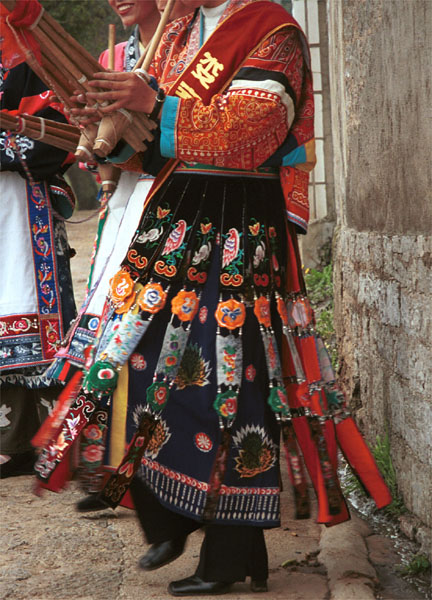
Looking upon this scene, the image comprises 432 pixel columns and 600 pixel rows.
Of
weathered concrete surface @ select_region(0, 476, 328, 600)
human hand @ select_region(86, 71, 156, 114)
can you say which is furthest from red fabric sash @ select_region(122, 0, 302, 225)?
weathered concrete surface @ select_region(0, 476, 328, 600)

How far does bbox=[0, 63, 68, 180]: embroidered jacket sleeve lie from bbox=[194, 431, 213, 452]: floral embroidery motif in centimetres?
189

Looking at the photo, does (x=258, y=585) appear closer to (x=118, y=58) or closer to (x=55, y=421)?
(x=55, y=421)

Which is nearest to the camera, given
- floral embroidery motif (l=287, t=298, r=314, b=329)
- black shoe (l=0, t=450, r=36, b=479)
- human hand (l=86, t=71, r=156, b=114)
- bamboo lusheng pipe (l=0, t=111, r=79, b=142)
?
human hand (l=86, t=71, r=156, b=114)

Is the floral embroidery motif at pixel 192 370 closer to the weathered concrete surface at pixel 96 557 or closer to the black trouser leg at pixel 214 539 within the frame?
the black trouser leg at pixel 214 539

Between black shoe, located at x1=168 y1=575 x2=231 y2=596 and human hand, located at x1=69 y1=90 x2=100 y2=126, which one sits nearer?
human hand, located at x1=69 y1=90 x2=100 y2=126

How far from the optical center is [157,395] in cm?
277

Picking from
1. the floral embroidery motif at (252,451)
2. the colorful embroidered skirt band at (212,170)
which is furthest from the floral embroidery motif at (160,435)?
the colorful embroidered skirt band at (212,170)

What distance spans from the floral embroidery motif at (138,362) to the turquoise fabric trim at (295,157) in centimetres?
75

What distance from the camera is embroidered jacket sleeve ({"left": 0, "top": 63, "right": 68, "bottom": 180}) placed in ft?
13.5

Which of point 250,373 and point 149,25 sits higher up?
point 149,25

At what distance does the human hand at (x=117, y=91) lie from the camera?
2584 mm

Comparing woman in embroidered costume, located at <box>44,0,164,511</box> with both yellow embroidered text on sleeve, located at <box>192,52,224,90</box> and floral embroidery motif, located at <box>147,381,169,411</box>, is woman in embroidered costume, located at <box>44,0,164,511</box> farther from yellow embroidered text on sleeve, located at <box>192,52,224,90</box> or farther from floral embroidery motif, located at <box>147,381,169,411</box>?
yellow embroidered text on sleeve, located at <box>192,52,224,90</box>

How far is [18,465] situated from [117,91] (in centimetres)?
238

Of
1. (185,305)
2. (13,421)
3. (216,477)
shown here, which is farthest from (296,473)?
(13,421)
